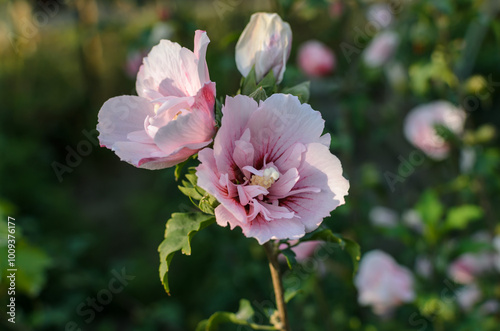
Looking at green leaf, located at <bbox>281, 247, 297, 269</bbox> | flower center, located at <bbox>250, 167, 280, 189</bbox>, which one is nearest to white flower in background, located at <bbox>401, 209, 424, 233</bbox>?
green leaf, located at <bbox>281, 247, 297, 269</bbox>

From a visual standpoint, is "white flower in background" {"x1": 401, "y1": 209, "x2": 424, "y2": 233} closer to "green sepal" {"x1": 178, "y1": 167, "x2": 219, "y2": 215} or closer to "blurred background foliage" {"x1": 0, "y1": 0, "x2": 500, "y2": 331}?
"blurred background foliage" {"x1": 0, "y1": 0, "x2": 500, "y2": 331}

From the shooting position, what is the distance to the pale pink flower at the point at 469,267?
1.88 m

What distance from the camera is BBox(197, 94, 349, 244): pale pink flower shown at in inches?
26.4

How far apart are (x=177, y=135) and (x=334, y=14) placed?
174cm

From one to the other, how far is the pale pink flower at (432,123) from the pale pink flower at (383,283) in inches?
20.7

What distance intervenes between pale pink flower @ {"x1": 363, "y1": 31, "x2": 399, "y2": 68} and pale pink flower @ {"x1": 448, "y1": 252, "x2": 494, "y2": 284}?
0.88 meters

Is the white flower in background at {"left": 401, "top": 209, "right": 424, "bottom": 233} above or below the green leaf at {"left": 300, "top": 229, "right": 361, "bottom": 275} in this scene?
below

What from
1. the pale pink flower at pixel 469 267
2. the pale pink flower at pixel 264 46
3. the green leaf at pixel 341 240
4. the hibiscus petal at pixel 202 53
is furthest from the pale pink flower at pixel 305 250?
the hibiscus petal at pixel 202 53

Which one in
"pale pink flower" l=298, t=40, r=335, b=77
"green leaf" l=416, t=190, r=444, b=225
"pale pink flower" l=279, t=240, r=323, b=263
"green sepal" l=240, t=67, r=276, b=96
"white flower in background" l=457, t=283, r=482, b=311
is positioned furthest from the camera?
"pale pink flower" l=298, t=40, r=335, b=77

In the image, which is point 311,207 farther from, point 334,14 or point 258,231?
point 334,14

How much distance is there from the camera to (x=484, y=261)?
1.90m

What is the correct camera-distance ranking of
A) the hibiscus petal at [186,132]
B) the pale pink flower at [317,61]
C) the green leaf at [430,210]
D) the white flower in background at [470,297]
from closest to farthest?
the hibiscus petal at [186,132]
the green leaf at [430,210]
the white flower in background at [470,297]
the pale pink flower at [317,61]

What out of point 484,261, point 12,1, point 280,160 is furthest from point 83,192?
point 280,160

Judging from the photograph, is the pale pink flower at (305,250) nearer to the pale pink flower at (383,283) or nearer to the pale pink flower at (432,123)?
the pale pink flower at (383,283)
